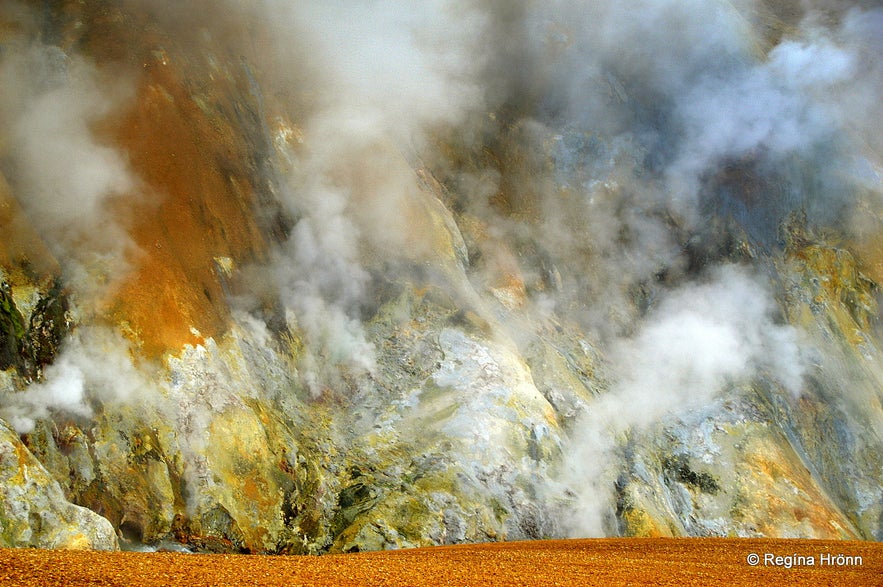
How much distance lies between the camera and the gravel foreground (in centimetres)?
825

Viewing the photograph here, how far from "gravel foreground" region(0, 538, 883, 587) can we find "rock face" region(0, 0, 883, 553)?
5110mm

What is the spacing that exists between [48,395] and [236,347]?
20.0ft

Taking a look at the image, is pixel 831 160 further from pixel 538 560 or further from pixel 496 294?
pixel 538 560

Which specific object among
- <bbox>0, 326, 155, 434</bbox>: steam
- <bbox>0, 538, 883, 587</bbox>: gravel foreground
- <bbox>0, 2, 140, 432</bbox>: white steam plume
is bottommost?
<bbox>0, 538, 883, 587</bbox>: gravel foreground

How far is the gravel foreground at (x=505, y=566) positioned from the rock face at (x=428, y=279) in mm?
5110

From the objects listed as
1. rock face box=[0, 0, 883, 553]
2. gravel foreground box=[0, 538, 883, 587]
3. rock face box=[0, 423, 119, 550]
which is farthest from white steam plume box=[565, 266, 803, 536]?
rock face box=[0, 423, 119, 550]

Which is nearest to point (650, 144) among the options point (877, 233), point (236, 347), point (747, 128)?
point (747, 128)

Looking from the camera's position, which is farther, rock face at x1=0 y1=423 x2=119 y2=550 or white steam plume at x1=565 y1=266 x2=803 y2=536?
white steam plume at x1=565 y1=266 x2=803 y2=536

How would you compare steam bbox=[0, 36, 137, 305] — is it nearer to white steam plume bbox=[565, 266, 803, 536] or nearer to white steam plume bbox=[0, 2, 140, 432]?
white steam plume bbox=[0, 2, 140, 432]

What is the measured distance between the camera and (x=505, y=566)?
11.7 m

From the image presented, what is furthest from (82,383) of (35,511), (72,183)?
(72,183)

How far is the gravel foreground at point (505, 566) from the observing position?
825cm

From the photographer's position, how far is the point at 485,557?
13375 millimetres

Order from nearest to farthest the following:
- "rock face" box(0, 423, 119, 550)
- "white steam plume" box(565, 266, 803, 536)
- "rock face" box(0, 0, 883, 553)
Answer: "rock face" box(0, 423, 119, 550) < "rock face" box(0, 0, 883, 553) < "white steam plume" box(565, 266, 803, 536)
